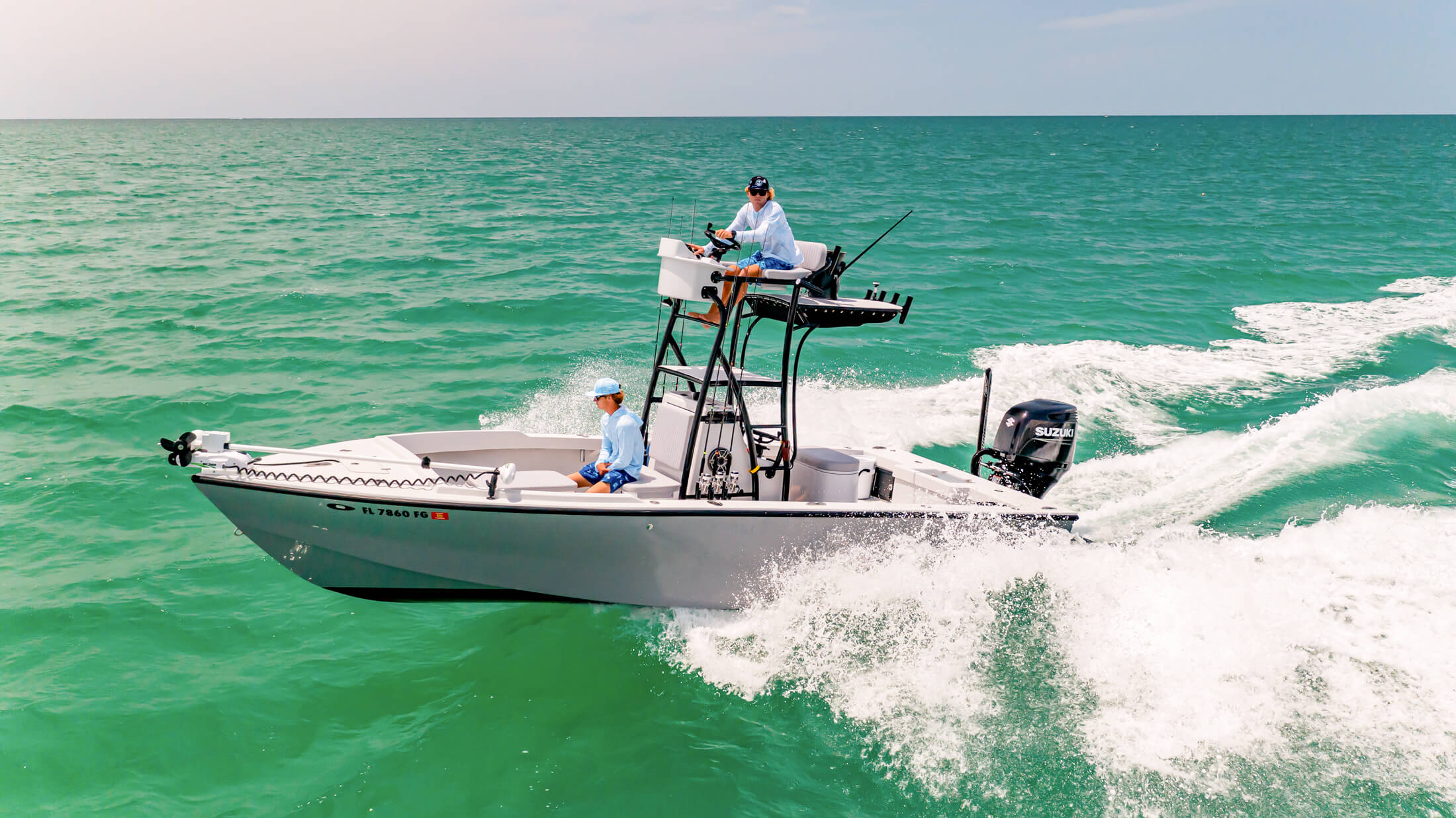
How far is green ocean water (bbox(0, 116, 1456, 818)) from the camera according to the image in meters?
5.78

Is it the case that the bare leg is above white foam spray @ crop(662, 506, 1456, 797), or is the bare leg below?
above

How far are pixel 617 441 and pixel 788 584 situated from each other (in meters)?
1.74

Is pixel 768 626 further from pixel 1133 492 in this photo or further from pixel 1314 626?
pixel 1133 492

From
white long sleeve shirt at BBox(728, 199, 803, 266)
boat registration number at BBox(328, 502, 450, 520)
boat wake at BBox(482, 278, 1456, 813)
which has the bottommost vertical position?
boat wake at BBox(482, 278, 1456, 813)

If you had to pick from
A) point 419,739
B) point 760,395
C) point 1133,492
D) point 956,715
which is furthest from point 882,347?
point 419,739

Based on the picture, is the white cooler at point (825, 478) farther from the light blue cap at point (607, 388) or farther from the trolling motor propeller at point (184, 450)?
the trolling motor propeller at point (184, 450)

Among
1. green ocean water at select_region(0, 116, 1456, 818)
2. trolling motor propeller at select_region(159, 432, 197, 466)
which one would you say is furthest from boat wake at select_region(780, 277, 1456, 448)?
trolling motor propeller at select_region(159, 432, 197, 466)

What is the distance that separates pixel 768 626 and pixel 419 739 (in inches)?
103

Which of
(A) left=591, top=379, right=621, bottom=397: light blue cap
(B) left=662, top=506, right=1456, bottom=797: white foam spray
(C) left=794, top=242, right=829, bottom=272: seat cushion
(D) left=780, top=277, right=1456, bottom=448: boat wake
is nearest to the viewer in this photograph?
(B) left=662, top=506, right=1456, bottom=797: white foam spray

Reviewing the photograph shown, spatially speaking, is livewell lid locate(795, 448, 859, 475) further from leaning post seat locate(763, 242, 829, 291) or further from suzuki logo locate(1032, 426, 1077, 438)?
suzuki logo locate(1032, 426, 1077, 438)

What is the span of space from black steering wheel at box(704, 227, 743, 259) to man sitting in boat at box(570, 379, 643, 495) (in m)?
1.33

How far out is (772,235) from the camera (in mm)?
7555

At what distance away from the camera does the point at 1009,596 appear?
7.30m

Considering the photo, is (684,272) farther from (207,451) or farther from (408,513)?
(207,451)
